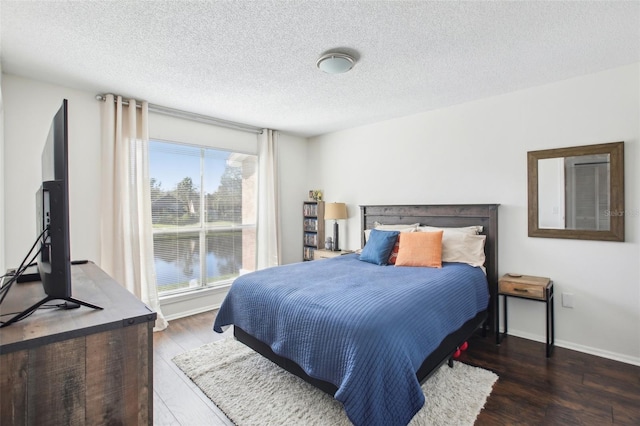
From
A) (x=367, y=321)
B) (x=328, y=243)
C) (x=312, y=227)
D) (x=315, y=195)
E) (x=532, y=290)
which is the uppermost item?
(x=315, y=195)

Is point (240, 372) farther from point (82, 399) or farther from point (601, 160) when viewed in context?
point (601, 160)

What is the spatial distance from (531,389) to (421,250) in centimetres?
134

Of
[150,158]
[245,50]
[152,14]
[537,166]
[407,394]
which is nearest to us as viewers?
[407,394]

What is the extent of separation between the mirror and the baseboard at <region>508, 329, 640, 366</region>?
0.98 m

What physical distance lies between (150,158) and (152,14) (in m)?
2.07

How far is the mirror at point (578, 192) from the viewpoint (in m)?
2.58

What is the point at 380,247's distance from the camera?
10.8 ft

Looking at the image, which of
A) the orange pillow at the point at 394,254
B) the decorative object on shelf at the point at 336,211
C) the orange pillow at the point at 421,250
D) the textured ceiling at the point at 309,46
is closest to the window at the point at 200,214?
the textured ceiling at the point at 309,46

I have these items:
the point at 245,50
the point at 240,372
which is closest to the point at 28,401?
the point at 240,372

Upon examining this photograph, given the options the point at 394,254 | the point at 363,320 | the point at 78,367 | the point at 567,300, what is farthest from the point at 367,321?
the point at 567,300

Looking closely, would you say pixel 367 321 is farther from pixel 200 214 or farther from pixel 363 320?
pixel 200 214

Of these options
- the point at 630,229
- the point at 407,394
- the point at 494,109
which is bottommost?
the point at 407,394

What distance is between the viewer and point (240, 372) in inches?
94.4

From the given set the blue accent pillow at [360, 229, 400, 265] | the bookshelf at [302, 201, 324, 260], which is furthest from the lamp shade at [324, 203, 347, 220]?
the blue accent pillow at [360, 229, 400, 265]
